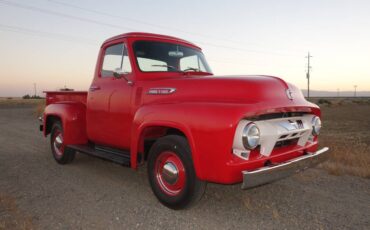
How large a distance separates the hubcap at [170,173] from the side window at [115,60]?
56.4 inches

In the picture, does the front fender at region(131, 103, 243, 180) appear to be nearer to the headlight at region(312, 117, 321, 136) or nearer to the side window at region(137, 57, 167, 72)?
the side window at region(137, 57, 167, 72)

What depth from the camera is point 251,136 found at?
3303mm

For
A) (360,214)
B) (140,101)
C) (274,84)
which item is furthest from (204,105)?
(360,214)

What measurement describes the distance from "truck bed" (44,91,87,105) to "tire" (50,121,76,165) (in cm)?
50

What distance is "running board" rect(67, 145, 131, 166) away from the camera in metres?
4.51

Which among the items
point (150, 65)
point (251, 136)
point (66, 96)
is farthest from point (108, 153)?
point (251, 136)

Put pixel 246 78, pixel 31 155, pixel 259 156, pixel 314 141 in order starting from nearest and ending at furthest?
pixel 259 156 < pixel 246 78 < pixel 314 141 < pixel 31 155

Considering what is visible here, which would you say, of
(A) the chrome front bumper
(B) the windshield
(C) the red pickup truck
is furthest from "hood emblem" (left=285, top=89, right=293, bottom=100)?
(B) the windshield

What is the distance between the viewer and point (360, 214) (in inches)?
151

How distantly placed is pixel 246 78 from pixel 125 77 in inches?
72.5

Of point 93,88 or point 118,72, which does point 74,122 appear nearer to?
point 93,88

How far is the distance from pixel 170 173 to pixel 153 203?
1.82ft

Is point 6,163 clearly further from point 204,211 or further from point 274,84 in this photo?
point 274,84

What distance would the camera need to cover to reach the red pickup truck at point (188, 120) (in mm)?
3330
